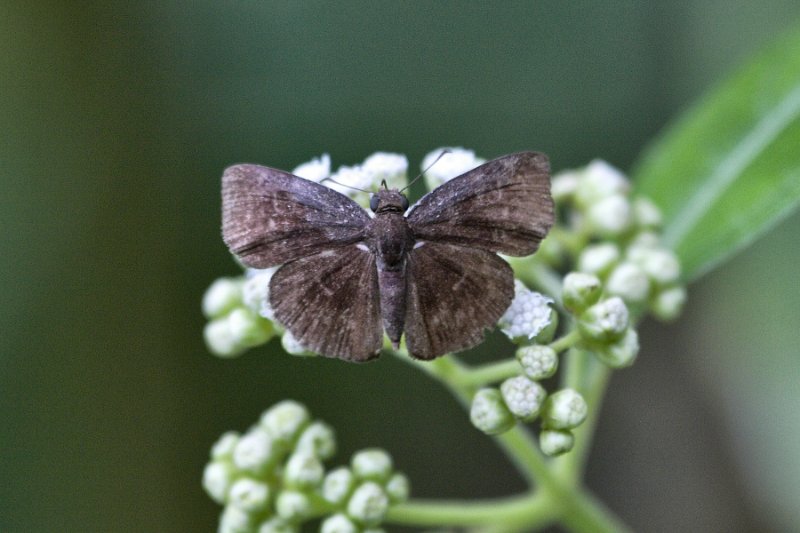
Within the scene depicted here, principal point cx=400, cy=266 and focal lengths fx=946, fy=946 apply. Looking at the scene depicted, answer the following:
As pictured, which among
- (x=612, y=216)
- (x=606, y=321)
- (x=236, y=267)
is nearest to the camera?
(x=606, y=321)

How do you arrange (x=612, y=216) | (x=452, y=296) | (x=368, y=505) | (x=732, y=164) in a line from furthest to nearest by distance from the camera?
(x=732, y=164)
(x=612, y=216)
(x=368, y=505)
(x=452, y=296)

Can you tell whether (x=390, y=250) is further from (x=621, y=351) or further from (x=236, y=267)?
(x=236, y=267)

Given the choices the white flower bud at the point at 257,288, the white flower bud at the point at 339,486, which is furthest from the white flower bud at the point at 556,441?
the white flower bud at the point at 257,288

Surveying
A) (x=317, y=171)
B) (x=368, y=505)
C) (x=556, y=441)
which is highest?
(x=317, y=171)

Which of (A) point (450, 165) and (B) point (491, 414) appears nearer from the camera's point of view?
(B) point (491, 414)

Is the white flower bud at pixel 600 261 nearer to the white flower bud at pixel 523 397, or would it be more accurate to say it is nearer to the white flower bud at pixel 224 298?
the white flower bud at pixel 523 397

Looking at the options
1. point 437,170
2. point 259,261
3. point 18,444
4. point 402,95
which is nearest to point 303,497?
point 259,261

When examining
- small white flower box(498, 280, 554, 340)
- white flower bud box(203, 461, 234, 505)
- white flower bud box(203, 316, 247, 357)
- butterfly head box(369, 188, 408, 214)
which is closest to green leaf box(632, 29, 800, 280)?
small white flower box(498, 280, 554, 340)

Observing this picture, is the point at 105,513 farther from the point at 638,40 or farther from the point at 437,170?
the point at 638,40

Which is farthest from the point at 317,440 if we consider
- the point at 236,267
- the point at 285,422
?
the point at 236,267
